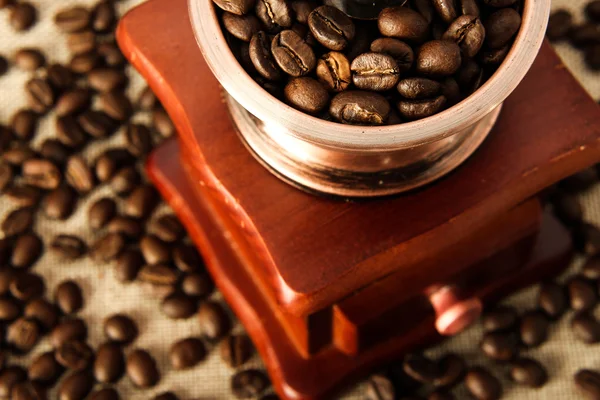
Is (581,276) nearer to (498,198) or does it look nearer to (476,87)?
(498,198)

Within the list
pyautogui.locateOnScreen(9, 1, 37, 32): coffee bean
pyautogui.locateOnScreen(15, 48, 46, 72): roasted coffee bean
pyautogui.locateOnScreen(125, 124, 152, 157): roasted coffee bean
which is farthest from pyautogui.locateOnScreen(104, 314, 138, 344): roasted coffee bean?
pyautogui.locateOnScreen(9, 1, 37, 32): coffee bean

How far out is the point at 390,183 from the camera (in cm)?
93

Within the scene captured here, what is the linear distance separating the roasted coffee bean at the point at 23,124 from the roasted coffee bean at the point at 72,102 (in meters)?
0.06

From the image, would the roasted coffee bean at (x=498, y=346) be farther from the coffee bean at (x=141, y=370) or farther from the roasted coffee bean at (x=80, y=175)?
the roasted coffee bean at (x=80, y=175)

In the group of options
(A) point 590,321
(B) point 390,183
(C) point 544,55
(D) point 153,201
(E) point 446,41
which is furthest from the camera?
(D) point 153,201

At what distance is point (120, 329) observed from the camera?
1.36 m

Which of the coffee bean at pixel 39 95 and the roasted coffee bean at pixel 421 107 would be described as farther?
the coffee bean at pixel 39 95

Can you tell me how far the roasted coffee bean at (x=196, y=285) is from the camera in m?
1.38

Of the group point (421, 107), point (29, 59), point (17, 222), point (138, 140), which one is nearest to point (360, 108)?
point (421, 107)

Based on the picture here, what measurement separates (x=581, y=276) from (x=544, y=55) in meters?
0.54

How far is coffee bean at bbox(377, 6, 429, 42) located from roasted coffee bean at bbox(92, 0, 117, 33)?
2.94 feet

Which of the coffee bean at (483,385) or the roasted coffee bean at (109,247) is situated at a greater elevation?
the roasted coffee bean at (109,247)

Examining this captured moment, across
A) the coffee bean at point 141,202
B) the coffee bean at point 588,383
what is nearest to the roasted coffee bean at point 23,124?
the coffee bean at point 141,202

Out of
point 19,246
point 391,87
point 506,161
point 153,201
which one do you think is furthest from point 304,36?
point 19,246
